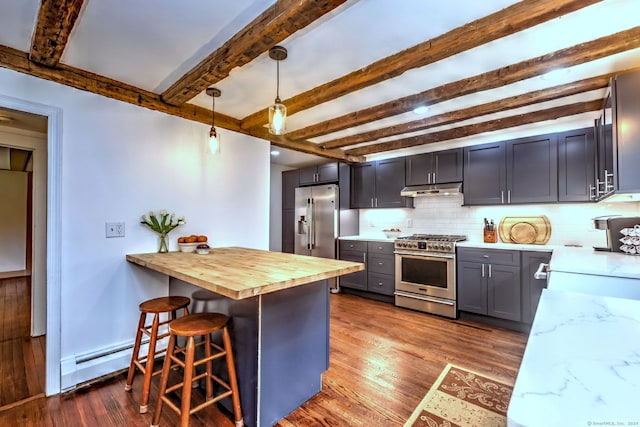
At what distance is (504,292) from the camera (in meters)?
3.33

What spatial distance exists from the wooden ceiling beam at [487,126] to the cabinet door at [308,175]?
826mm

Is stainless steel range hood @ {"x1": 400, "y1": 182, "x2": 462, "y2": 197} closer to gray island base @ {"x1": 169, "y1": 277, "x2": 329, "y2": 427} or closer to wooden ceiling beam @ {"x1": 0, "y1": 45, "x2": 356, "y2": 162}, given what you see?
wooden ceiling beam @ {"x1": 0, "y1": 45, "x2": 356, "y2": 162}

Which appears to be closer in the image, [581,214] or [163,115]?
[163,115]

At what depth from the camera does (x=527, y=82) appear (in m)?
2.39

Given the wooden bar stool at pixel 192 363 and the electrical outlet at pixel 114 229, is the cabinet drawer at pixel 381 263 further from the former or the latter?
the electrical outlet at pixel 114 229

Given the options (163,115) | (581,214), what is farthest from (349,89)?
(581,214)

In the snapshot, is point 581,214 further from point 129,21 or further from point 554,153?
point 129,21

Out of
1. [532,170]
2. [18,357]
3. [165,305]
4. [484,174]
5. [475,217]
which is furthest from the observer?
[475,217]

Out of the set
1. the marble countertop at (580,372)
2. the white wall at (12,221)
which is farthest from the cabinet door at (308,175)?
the white wall at (12,221)

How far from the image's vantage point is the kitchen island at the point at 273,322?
1642 millimetres

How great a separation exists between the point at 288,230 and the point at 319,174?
119cm

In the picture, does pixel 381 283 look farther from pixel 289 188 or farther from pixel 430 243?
pixel 289 188

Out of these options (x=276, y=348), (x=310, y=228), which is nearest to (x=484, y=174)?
(x=310, y=228)

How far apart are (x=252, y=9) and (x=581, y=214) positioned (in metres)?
3.86
